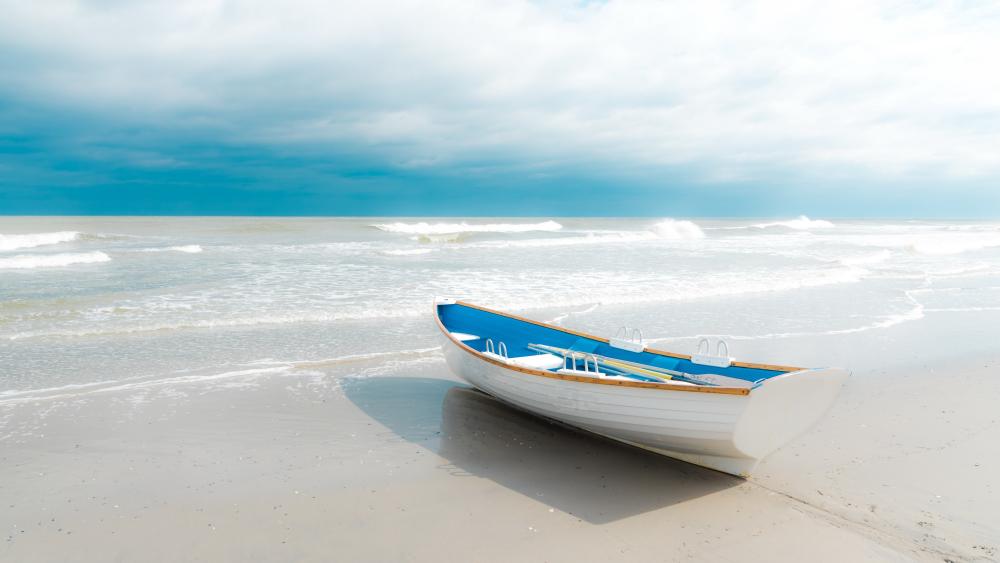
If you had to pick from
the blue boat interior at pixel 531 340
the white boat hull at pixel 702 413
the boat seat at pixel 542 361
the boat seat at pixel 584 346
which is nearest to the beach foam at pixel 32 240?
the blue boat interior at pixel 531 340

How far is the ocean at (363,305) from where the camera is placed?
9084 mm

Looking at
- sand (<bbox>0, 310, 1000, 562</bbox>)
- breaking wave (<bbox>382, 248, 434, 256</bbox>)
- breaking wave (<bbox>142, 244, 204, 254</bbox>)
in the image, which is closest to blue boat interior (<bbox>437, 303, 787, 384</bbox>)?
sand (<bbox>0, 310, 1000, 562</bbox>)

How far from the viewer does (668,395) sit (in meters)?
4.63

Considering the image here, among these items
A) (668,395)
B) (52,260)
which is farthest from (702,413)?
(52,260)

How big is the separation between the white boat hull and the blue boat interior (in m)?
0.65

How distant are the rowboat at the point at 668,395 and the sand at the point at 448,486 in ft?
1.25

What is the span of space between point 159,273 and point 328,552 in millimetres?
18924

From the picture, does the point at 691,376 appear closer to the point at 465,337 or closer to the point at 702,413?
the point at 702,413

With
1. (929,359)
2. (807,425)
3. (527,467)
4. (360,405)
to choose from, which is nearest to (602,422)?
(527,467)

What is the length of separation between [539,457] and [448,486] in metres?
1.01

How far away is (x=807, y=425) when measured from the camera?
15.1 ft

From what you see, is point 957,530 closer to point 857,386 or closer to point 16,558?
point 857,386

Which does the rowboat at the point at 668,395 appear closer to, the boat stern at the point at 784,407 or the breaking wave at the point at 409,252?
the boat stern at the point at 784,407

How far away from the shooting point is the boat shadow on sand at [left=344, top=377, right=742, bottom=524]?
482 cm
